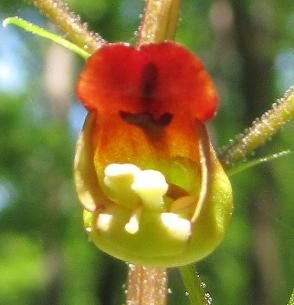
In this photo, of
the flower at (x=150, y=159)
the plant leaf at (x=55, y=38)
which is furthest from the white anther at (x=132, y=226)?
the plant leaf at (x=55, y=38)

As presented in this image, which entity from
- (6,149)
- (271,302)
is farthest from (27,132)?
(271,302)

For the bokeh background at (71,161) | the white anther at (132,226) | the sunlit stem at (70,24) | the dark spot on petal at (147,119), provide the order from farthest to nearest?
the bokeh background at (71,161) → the sunlit stem at (70,24) → the dark spot on petal at (147,119) → the white anther at (132,226)

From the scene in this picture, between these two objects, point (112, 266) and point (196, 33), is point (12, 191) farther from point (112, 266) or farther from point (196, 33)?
point (196, 33)

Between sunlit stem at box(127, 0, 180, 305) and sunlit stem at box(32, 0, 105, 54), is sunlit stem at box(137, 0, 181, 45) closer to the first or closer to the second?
sunlit stem at box(127, 0, 180, 305)

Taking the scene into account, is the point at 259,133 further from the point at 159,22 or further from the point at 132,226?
the point at 132,226

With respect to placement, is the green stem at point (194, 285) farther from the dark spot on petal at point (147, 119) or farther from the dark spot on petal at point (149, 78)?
the dark spot on petal at point (149, 78)

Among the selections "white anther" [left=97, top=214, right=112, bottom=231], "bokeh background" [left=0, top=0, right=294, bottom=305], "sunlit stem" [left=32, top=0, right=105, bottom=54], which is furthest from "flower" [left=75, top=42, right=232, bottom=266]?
"bokeh background" [left=0, top=0, right=294, bottom=305]
